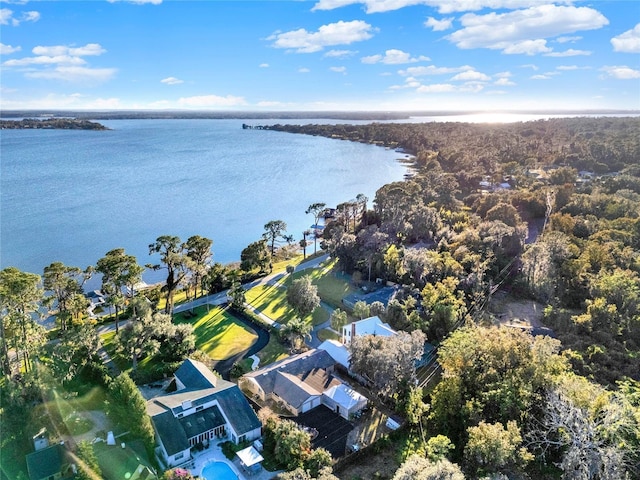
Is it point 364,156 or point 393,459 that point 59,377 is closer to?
point 393,459

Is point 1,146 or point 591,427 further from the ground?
point 1,146

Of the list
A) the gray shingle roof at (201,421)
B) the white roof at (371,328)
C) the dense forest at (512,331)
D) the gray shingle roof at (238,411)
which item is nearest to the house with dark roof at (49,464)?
the gray shingle roof at (201,421)

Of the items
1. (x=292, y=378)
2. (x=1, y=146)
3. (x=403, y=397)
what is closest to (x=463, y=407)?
(x=403, y=397)

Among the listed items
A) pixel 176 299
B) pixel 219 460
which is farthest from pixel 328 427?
pixel 176 299

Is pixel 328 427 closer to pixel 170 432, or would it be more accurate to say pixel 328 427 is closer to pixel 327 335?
pixel 170 432

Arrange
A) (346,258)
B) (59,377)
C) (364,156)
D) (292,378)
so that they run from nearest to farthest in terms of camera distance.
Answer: (59,377)
(292,378)
(346,258)
(364,156)

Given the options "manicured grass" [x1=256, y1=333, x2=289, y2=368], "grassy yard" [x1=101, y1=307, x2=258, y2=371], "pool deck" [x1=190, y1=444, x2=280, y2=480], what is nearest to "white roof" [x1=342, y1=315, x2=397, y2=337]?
"manicured grass" [x1=256, y1=333, x2=289, y2=368]

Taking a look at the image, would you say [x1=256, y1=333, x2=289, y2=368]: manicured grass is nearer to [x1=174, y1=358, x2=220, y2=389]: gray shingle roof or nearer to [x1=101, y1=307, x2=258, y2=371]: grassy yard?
[x1=101, y1=307, x2=258, y2=371]: grassy yard

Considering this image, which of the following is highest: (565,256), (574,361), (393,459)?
(565,256)
